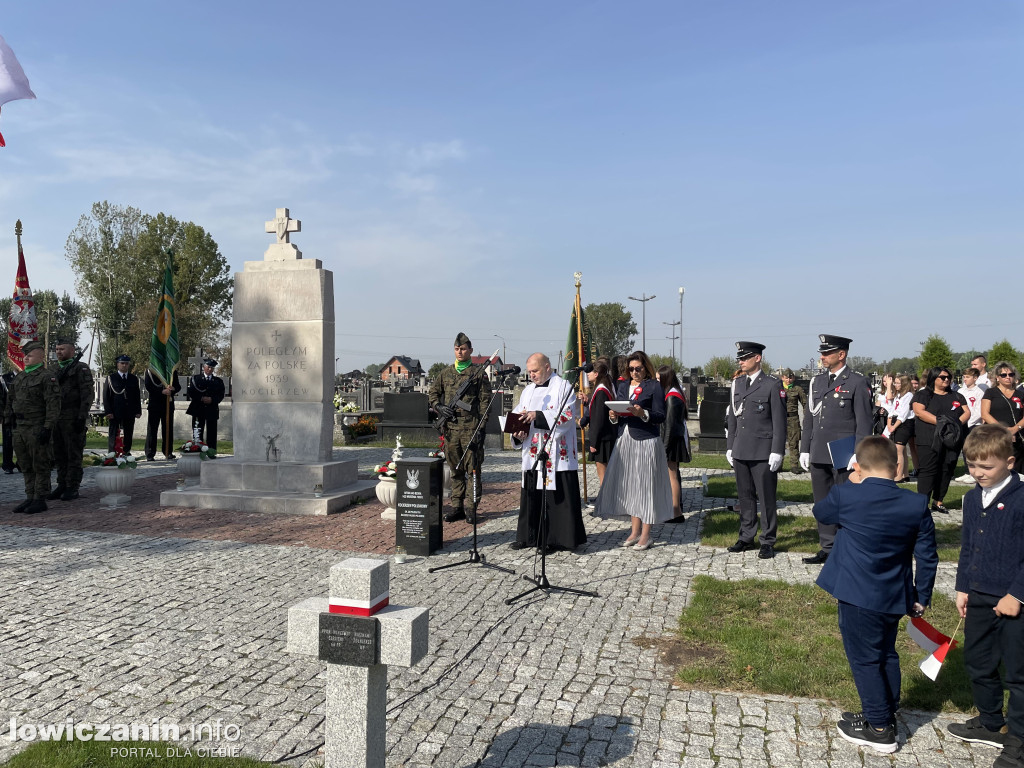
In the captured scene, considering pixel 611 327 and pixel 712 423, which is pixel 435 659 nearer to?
pixel 712 423

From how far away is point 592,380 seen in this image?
32.7 feet

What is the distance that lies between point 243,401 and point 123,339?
45.9m

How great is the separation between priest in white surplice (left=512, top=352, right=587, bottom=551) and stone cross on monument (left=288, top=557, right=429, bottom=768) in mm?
4208

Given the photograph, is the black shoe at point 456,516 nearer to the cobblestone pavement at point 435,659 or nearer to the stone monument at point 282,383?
the cobblestone pavement at point 435,659

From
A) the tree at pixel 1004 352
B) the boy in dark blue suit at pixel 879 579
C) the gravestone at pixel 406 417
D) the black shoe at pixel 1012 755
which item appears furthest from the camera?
the tree at pixel 1004 352

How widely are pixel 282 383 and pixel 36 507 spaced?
343cm

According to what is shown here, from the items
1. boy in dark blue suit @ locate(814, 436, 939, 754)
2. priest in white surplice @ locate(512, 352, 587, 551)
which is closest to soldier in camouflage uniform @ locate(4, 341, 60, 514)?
priest in white surplice @ locate(512, 352, 587, 551)

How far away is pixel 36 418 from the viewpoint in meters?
9.43

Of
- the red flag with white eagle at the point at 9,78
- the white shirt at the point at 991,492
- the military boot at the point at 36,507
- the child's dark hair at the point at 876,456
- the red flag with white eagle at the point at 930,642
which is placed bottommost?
the military boot at the point at 36,507

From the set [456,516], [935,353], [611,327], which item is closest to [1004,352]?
[935,353]

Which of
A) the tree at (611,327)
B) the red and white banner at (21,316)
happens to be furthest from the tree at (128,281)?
the tree at (611,327)

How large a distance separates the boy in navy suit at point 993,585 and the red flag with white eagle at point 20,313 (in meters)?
18.9

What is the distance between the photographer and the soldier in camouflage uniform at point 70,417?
9938 millimetres

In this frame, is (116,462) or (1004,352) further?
(1004,352)
